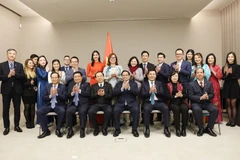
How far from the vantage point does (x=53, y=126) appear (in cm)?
498

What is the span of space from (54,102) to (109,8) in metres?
2.86

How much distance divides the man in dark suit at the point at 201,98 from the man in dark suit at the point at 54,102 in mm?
2356

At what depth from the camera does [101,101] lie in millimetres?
4406

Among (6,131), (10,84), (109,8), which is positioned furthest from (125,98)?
(109,8)

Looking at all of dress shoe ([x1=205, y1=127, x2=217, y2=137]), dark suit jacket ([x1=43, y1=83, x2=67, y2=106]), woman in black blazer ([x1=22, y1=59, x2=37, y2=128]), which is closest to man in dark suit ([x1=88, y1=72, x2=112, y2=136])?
dark suit jacket ([x1=43, y1=83, x2=67, y2=106])

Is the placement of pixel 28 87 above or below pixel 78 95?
above

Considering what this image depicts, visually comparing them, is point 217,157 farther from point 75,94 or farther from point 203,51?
point 203,51

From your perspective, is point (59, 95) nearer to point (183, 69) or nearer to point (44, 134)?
point (44, 134)

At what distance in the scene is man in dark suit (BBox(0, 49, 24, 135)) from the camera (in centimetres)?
441

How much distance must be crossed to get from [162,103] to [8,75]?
2.86 metres

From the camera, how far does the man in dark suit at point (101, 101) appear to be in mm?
4254

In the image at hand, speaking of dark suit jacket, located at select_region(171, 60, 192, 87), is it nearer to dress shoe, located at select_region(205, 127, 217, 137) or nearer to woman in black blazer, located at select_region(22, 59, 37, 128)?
dress shoe, located at select_region(205, 127, 217, 137)

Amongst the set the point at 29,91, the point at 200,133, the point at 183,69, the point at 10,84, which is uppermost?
the point at 183,69

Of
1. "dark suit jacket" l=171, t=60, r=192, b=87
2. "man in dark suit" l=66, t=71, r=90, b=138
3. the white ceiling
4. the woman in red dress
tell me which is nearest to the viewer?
"man in dark suit" l=66, t=71, r=90, b=138
